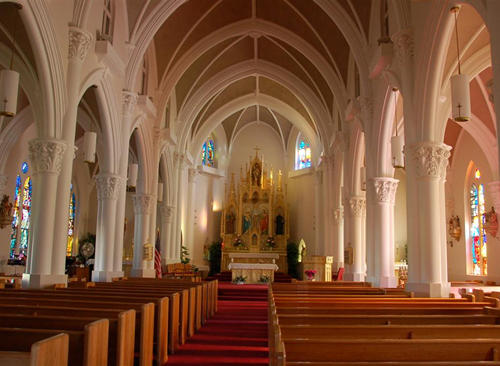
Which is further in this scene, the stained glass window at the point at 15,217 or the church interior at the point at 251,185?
the stained glass window at the point at 15,217

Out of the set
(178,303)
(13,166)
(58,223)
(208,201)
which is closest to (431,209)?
(178,303)

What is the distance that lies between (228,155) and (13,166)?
15.0 metres

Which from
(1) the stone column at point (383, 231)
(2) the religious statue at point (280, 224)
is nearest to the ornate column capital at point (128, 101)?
(1) the stone column at point (383, 231)

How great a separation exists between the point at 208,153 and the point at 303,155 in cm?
593

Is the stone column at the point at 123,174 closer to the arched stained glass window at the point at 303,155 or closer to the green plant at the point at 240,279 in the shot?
the green plant at the point at 240,279

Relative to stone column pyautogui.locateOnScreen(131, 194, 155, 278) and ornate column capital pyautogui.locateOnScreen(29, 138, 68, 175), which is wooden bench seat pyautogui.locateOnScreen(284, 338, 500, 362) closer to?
ornate column capital pyautogui.locateOnScreen(29, 138, 68, 175)

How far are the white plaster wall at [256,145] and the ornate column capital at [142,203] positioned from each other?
1323cm

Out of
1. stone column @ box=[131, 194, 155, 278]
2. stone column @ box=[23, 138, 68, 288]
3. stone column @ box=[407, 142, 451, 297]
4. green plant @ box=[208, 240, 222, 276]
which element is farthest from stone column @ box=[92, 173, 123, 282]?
green plant @ box=[208, 240, 222, 276]

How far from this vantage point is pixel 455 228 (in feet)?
64.8

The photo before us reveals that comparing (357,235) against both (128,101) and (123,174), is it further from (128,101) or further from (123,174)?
(128,101)

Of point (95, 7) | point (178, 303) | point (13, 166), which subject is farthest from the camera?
point (13, 166)

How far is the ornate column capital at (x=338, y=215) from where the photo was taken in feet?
68.1

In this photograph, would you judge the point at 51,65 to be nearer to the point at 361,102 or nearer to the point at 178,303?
the point at 178,303

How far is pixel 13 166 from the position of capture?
722 inches
